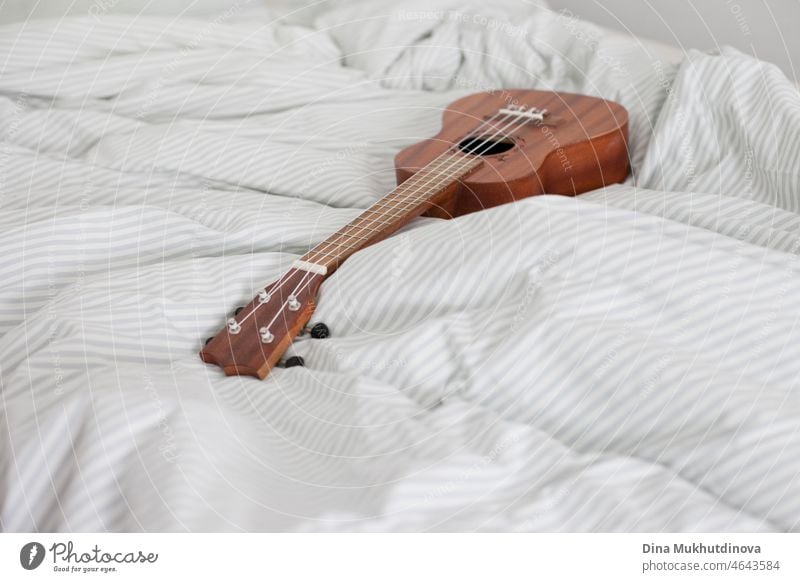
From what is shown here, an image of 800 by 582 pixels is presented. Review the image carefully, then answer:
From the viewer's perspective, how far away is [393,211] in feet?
2.37

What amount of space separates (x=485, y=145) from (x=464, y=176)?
3.1 inches

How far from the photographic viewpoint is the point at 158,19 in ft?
3.49

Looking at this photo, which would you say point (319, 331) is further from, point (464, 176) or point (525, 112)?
point (525, 112)

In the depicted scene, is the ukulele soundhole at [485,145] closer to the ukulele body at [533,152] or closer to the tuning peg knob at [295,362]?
the ukulele body at [533,152]

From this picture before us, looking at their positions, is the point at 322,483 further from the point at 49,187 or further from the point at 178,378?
the point at 49,187

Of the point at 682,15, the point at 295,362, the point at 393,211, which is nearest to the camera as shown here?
the point at 295,362

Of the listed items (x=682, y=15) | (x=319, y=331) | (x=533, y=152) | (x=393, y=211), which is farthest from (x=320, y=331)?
(x=682, y=15)

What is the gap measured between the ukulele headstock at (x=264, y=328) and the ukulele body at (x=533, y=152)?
17cm

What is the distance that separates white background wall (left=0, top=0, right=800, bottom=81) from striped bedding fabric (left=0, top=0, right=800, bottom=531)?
0.96 ft

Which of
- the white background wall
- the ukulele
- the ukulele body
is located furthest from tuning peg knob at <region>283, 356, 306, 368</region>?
the white background wall

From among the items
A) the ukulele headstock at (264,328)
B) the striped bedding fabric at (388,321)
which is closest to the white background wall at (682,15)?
the striped bedding fabric at (388,321)

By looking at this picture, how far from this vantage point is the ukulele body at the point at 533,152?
762 mm
